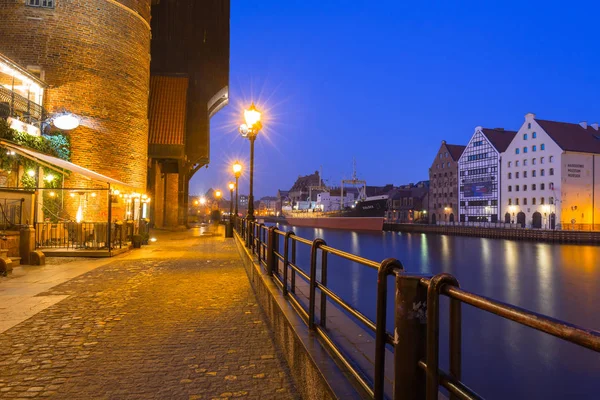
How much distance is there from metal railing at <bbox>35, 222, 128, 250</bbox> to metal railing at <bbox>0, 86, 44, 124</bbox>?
3.98m

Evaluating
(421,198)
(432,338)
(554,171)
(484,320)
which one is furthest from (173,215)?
(421,198)

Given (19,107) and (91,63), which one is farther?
(91,63)

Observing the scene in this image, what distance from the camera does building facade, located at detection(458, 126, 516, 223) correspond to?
234 ft

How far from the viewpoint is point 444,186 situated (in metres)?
82.2

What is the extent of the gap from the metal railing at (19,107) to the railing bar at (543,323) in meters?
16.6

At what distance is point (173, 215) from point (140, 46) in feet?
51.6

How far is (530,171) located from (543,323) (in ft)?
238

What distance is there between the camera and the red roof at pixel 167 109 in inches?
1049

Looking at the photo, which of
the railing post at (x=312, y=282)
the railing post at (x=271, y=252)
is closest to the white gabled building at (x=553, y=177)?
the railing post at (x=271, y=252)

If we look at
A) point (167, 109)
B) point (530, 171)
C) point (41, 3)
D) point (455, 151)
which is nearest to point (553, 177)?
point (530, 171)

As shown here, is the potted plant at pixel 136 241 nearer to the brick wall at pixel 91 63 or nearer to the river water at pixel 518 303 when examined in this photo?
the brick wall at pixel 91 63

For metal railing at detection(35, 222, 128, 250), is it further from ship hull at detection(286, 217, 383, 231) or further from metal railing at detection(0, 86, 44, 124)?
ship hull at detection(286, 217, 383, 231)

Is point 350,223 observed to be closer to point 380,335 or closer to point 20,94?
point 20,94

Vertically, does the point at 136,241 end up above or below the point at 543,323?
below
